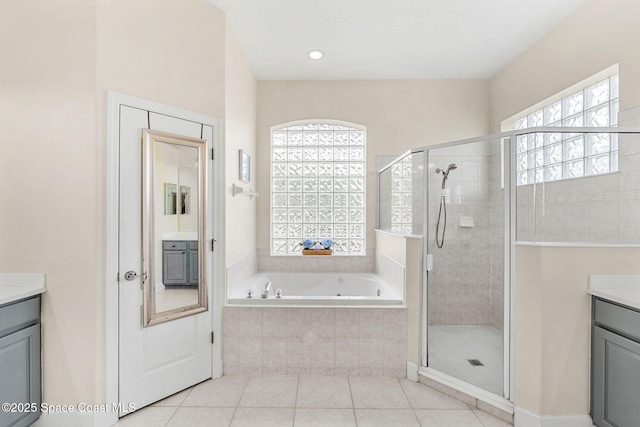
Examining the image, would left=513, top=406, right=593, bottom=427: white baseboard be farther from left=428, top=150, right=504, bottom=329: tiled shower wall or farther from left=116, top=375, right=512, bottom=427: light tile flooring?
left=428, top=150, right=504, bottom=329: tiled shower wall

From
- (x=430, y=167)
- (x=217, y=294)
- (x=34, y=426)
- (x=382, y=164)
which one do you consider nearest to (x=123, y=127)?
(x=217, y=294)

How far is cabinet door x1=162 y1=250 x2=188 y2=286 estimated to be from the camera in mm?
2111

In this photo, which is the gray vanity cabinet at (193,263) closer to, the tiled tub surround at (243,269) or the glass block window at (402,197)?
the tiled tub surround at (243,269)

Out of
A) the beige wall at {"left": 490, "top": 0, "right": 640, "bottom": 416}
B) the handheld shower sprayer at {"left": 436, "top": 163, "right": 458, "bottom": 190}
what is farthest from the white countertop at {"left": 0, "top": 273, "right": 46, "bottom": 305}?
the beige wall at {"left": 490, "top": 0, "right": 640, "bottom": 416}

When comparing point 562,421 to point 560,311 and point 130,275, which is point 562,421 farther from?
point 130,275

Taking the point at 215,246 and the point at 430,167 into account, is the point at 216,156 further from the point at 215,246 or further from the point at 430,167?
the point at 430,167

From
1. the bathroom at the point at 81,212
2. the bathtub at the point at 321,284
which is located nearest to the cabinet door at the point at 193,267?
the bathroom at the point at 81,212

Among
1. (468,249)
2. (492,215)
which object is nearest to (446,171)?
(492,215)

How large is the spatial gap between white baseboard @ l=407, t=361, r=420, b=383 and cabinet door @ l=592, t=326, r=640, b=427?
1.04 meters

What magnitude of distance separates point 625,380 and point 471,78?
3.15 m

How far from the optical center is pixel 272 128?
3617mm

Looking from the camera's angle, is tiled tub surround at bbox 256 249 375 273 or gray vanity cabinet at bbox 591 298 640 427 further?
tiled tub surround at bbox 256 249 375 273

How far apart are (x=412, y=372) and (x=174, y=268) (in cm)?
198

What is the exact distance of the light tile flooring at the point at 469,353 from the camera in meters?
2.04
